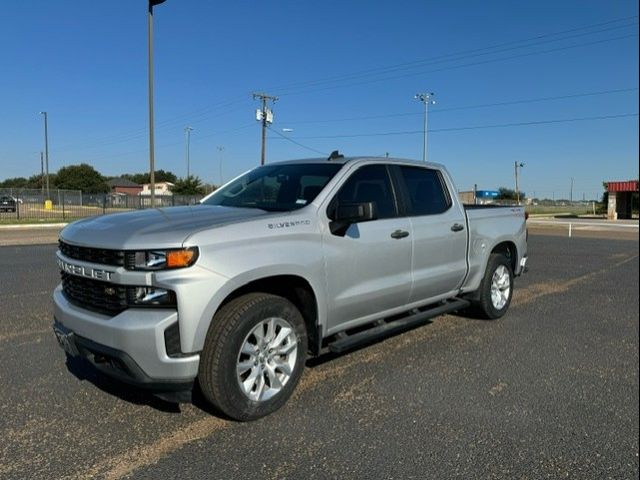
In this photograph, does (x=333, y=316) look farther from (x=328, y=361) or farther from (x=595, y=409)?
(x=595, y=409)

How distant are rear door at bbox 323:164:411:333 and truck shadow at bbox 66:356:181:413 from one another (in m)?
1.30

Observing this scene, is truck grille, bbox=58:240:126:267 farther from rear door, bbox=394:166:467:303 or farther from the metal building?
the metal building

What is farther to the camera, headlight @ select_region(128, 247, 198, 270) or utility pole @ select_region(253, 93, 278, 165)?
utility pole @ select_region(253, 93, 278, 165)

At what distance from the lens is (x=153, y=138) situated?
20.8 m

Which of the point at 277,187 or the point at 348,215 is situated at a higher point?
the point at 277,187

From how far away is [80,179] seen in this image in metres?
108

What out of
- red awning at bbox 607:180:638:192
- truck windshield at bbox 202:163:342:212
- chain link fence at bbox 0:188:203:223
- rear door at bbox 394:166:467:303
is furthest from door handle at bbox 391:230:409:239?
red awning at bbox 607:180:638:192

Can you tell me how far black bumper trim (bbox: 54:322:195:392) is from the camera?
3.07 m

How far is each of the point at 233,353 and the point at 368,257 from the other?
4.63 ft

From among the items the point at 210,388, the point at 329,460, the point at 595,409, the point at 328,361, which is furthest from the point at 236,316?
the point at 595,409

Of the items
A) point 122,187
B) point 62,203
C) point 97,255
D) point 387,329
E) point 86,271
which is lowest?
point 387,329

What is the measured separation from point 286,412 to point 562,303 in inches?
198

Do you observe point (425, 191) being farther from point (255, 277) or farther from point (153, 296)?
point (153, 296)

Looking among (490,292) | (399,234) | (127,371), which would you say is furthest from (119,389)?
(490,292)
